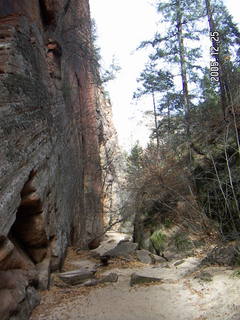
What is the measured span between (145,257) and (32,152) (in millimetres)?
6193

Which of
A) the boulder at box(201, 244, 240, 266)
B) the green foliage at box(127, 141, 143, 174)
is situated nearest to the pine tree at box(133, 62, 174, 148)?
the green foliage at box(127, 141, 143, 174)

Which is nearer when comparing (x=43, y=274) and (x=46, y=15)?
(x=43, y=274)

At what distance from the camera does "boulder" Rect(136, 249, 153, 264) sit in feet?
35.7

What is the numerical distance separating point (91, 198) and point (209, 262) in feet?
35.3

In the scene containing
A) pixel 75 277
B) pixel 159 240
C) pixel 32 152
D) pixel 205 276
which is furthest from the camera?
pixel 159 240

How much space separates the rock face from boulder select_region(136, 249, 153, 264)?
2908 millimetres

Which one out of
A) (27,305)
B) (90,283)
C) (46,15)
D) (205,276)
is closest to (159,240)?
(90,283)

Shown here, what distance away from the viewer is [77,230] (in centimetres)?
1476

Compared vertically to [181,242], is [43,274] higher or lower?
higher

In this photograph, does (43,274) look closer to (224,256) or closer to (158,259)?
(224,256)

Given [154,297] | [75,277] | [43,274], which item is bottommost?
[154,297]

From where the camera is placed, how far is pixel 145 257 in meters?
11.1

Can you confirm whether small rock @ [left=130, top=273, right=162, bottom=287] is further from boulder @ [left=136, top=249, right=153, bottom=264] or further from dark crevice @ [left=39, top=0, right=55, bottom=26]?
dark crevice @ [left=39, top=0, right=55, bottom=26]

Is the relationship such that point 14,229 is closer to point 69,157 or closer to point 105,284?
point 105,284
